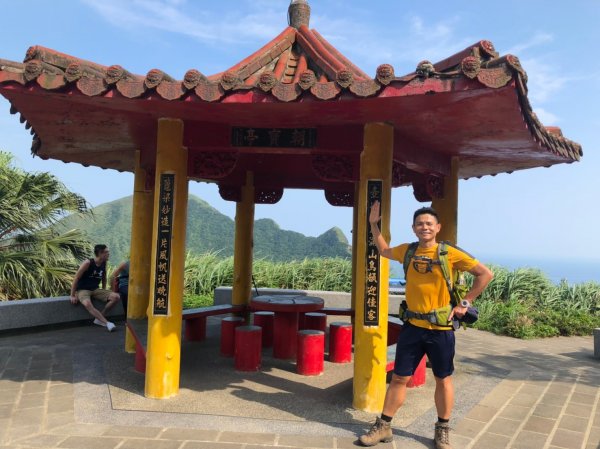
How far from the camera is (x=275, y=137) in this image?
4.73 metres

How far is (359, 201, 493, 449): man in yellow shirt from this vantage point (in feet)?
11.9

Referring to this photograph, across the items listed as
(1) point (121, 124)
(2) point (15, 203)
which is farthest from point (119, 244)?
(1) point (121, 124)

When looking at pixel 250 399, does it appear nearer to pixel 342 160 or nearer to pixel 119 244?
pixel 342 160

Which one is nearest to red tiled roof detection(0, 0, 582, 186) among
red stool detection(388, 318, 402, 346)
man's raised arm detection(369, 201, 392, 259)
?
man's raised arm detection(369, 201, 392, 259)

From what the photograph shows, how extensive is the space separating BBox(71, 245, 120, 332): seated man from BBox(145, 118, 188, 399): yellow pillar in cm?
380

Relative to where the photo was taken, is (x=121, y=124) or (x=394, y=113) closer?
(x=394, y=113)

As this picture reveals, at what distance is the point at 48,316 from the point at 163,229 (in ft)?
15.2

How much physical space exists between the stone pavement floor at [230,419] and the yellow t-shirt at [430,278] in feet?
3.65

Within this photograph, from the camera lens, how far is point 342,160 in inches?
187

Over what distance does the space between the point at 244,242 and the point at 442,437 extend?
5257 mm

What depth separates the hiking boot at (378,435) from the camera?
3.71 m

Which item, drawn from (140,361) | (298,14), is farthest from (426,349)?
(298,14)

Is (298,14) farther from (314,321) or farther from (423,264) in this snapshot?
(314,321)

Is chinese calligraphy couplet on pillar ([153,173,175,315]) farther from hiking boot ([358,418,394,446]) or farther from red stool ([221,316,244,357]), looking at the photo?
hiking boot ([358,418,394,446])
